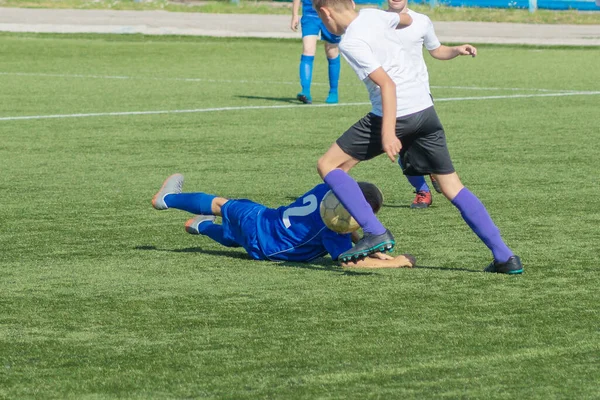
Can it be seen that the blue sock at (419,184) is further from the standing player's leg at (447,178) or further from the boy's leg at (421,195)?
the standing player's leg at (447,178)

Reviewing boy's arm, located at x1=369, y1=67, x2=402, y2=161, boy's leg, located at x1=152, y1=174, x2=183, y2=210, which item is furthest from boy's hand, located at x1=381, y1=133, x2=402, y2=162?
boy's leg, located at x1=152, y1=174, x2=183, y2=210

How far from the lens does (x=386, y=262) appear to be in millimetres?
6867

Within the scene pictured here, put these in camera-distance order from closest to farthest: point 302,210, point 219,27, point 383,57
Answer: point 383,57 → point 302,210 → point 219,27

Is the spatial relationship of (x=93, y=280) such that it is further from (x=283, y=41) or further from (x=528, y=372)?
(x=283, y=41)

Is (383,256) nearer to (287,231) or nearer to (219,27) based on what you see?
(287,231)

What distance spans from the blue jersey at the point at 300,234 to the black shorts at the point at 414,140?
325mm

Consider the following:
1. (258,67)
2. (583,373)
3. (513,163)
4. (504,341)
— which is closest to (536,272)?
(504,341)

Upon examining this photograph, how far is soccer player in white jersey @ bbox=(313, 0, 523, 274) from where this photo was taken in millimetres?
6520

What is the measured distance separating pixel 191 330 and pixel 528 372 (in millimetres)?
1451

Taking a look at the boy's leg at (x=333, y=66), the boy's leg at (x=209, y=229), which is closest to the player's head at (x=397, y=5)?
the boy's leg at (x=209, y=229)

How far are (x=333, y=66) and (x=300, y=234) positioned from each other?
9810 millimetres

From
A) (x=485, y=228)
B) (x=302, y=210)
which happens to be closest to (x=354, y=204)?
(x=302, y=210)

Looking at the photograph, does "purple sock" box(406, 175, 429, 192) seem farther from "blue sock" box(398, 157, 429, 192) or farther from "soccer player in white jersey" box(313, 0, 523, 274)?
"soccer player in white jersey" box(313, 0, 523, 274)

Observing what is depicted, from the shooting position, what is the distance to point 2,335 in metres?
5.48
